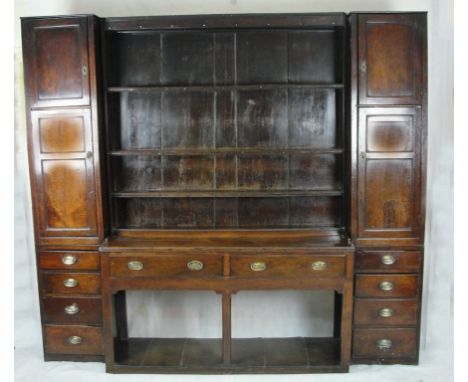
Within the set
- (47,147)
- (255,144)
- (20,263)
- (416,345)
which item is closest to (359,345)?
(416,345)

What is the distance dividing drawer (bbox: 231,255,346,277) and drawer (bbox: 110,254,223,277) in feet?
0.43

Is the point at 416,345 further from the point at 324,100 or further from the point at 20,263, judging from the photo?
the point at 20,263

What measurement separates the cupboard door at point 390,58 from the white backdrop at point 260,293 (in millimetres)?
518

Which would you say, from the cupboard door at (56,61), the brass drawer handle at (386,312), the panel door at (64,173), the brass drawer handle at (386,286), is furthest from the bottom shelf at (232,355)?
the cupboard door at (56,61)

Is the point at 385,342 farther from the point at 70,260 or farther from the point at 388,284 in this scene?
the point at 70,260

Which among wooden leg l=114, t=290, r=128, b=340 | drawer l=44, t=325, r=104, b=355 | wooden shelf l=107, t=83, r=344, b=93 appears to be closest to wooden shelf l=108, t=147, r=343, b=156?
wooden shelf l=107, t=83, r=344, b=93

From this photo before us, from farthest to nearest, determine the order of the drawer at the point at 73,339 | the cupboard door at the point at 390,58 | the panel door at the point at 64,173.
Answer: the drawer at the point at 73,339, the panel door at the point at 64,173, the cupboard door at the point at 390,58

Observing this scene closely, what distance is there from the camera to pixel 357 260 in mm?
2691

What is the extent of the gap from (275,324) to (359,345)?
673 millimetres

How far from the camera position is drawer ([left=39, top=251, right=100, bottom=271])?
273 centimetres

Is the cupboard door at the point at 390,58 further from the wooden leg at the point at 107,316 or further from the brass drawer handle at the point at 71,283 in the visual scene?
the brass drawer handle at the point at 71,283

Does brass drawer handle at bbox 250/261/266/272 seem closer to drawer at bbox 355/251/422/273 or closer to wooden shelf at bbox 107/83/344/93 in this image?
drawer at bbox 355/251/422/273

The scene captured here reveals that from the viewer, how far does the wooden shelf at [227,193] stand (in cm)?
281

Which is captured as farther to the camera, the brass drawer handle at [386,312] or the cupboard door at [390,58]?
the brass drawer handle at [386,312]
